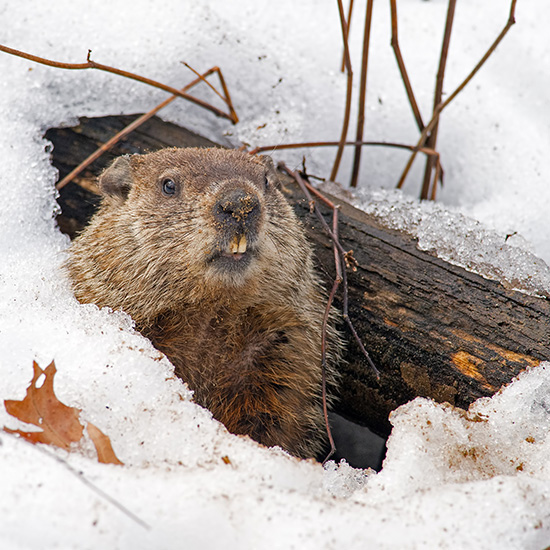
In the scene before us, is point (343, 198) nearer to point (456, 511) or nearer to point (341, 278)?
point (341, 278)

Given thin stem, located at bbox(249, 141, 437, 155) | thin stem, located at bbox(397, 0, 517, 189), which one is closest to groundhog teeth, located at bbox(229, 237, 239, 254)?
thin stem, located at bbox(249, 141, 437, 155)

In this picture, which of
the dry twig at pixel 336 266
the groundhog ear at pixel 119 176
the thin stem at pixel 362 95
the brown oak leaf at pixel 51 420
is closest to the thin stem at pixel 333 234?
the dry twig at pixel 336 266

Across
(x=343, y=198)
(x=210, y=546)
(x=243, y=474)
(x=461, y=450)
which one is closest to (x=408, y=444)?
(x=461, y=450)

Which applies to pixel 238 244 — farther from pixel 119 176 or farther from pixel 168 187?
pixel 119 176

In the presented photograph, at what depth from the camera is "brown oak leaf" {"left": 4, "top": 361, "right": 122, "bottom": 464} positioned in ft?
6.70

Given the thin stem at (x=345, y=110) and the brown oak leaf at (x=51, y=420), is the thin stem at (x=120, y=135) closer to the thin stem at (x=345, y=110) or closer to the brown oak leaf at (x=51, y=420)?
the thin stem at (x=345, y=110)

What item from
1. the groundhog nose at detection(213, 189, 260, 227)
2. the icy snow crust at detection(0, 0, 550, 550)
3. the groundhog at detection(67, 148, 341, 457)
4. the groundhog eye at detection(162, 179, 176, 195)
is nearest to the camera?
the icy snow crust at detection(0, 0, 550, 550)

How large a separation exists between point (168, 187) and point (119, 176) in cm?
47

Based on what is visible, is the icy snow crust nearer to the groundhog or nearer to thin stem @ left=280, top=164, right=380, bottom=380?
the groundhog

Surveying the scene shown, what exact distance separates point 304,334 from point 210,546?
1659 mm

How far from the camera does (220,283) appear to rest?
2756 millimetres

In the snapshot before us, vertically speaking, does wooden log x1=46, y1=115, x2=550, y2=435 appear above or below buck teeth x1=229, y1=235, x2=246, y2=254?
below

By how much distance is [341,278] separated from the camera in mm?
3195

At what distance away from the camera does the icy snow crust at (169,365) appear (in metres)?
1.75
